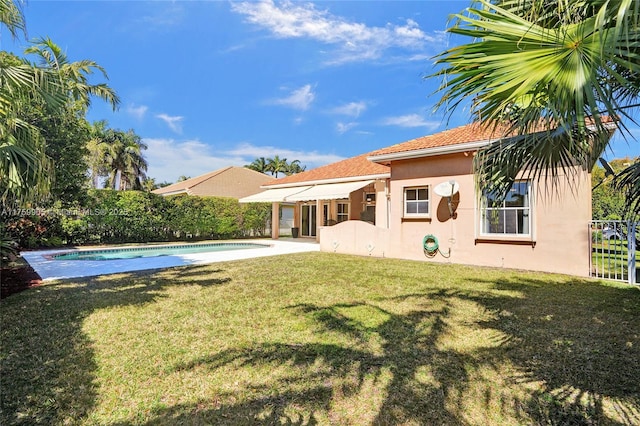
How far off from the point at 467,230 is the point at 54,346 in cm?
2173

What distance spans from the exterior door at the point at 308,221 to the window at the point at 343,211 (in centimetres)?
533

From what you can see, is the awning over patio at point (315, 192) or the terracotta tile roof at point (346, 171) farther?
the terracotta tile roof at point (346, 171)

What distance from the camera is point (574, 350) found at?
8227mm

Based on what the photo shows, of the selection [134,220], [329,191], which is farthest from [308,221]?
[134,220]

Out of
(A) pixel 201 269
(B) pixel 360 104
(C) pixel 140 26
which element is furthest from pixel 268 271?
(B) pixel 360 104

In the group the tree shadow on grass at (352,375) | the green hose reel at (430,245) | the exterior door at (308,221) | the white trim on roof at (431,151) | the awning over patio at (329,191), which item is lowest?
the tree shadow on grass at (352,375)

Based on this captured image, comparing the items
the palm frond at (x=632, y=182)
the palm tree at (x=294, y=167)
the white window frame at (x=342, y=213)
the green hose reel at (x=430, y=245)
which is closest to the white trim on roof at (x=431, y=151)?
the green hose reel at (x=430, y=245)

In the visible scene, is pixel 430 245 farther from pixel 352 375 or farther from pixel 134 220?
pixel 134 220

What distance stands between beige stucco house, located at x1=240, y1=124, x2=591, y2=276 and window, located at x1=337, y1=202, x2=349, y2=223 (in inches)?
348

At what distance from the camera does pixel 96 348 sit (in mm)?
8500

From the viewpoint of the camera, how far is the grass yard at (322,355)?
587cm

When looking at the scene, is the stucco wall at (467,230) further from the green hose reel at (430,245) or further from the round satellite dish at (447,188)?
the round satellite dish at (447,188)

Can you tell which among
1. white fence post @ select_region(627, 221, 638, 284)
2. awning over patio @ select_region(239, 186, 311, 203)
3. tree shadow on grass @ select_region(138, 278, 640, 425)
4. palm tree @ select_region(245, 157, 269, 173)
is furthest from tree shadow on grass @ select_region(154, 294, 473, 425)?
palm tree @ select_region(245, 157, 269, 173)

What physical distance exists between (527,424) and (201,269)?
60.4 ft
